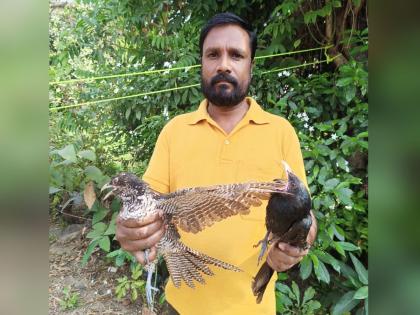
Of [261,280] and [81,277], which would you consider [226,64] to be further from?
[81,277]

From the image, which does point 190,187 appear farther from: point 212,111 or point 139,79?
point 139,79

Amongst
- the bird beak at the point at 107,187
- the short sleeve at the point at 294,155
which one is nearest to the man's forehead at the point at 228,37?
the short sleeve at the point at 294,155

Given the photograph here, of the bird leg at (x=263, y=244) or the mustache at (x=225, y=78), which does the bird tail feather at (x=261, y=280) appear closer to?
the bird leg at (x=263, y=244)

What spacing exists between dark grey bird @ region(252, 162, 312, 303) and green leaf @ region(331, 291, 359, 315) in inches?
8.4

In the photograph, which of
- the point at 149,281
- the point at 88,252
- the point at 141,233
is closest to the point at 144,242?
the point at 141,233

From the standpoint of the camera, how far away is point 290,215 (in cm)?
81

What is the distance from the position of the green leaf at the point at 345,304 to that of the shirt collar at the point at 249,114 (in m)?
0.44

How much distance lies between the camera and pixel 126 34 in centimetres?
107

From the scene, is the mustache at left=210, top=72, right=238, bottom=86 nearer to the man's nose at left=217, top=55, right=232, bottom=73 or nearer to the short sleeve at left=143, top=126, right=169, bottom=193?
the man's nose at left=217, top=55, right=232, bottom=73

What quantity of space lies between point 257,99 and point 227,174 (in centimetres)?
23

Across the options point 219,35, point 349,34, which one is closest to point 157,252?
point 219,35
